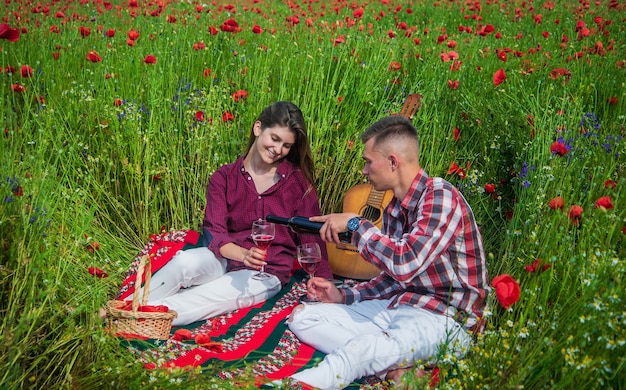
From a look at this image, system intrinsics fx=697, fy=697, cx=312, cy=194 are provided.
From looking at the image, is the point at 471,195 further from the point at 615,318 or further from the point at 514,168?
the point at 615,318

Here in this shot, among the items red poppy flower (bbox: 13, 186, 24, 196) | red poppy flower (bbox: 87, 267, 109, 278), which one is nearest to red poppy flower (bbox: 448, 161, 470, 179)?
red poppy flower (bbox: 87, 267, 109, 278)

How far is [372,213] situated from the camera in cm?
477

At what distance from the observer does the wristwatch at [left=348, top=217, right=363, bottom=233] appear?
3.45 meters

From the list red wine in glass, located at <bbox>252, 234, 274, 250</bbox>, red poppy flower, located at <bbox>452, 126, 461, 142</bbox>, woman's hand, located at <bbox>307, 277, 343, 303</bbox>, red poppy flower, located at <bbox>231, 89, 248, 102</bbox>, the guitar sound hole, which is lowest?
woman's hand, located at <bbox>307, 277, 343, 303</bbox>

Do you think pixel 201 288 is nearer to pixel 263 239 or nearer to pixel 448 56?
pixel 263 239

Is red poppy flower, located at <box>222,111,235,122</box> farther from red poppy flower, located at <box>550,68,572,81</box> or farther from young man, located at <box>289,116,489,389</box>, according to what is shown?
red poppy flower, located at <box>550,68,572,81</box>

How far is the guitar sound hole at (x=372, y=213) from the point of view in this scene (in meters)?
4.76

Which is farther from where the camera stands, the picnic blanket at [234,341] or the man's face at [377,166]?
the man's face at [377,166]

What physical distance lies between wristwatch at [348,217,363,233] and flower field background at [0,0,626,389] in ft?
2.44

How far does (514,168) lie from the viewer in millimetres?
4344

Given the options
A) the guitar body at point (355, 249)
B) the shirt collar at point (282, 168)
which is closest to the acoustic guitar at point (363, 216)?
the guitar body at point (355, 249)

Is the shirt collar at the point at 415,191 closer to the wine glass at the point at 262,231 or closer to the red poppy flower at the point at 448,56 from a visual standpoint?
the wine glass at the point at 262,231

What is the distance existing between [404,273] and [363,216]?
1483 millimetres

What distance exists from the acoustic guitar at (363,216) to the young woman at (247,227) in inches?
9.9
